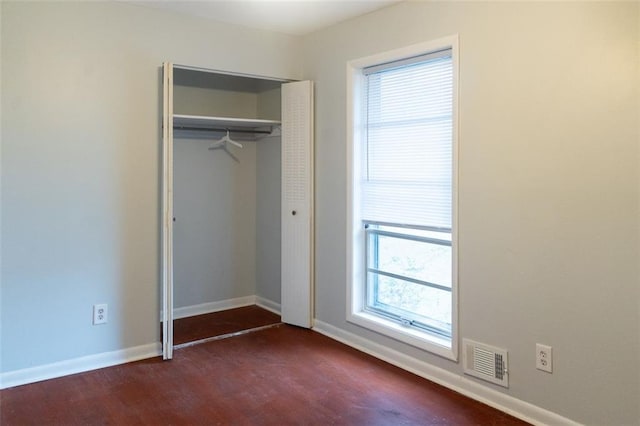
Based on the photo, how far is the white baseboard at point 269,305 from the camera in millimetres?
4613

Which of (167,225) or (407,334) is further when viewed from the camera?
(167,225)

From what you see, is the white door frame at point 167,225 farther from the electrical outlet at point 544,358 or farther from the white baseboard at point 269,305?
the electrical outlet at point 544,358

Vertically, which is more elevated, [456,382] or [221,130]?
[221,130]

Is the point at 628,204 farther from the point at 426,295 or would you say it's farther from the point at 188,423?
the point at 188,423

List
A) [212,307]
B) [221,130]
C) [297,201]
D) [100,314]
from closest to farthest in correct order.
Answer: [100,314]
[297,201]
[221,130]
[212,307]

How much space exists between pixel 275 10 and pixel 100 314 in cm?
240

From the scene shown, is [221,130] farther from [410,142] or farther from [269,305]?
[410,142]

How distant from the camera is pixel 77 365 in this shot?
325 centimetres

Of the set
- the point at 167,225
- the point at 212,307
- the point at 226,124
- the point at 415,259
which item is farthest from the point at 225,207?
the point at 415,259

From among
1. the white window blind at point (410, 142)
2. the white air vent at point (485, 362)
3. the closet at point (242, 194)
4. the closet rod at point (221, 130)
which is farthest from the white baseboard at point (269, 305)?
the white air vent at point (485, 362)

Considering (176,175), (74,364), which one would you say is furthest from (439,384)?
(176,175)

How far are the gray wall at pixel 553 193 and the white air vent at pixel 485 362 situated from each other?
0.05 m

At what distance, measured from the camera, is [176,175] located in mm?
4402

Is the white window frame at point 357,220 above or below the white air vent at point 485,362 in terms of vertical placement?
above
